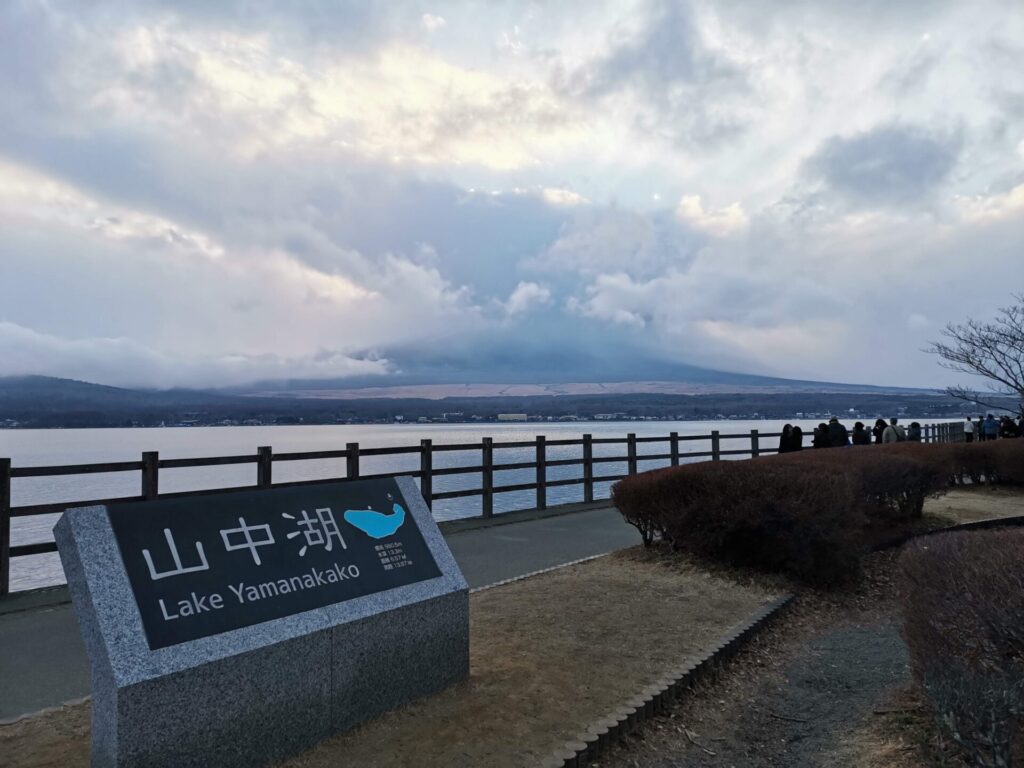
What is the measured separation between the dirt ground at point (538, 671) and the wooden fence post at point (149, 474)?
160 inches

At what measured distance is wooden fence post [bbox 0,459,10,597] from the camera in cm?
699

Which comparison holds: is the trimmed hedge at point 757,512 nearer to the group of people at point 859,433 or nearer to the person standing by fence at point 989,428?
the group of people at point 859,433

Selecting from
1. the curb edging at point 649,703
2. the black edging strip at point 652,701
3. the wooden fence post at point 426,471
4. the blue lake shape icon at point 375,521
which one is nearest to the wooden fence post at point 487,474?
the wooden fence post at point 426,471

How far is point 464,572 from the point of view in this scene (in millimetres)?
8320

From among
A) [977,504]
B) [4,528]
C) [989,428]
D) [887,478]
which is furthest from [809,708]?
[989,428]

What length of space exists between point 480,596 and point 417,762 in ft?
11.2

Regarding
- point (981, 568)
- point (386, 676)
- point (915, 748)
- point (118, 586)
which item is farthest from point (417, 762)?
point (981, 568)

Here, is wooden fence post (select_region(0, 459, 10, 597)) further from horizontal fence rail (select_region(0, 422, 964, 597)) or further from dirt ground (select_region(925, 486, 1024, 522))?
dirt ground (select_region(925, 486, 1024, 522))

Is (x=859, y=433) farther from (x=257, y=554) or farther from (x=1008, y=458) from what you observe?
(x=257, y=554)

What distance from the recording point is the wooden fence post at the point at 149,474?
8.14m

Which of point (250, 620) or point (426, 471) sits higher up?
point (250, 620)

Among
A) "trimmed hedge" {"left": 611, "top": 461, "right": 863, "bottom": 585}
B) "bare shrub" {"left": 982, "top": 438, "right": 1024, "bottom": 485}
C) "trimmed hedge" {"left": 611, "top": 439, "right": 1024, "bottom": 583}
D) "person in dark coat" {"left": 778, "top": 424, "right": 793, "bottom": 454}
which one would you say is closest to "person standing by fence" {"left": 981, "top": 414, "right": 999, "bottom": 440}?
"bare shrub" {"left": 982, "top": 438, "right": 1024, "bottom": 485}

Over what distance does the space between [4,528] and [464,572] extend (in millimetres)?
4653

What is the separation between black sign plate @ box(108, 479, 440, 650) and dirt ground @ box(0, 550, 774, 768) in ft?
2.52
